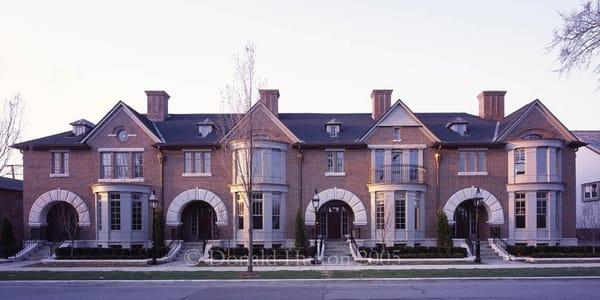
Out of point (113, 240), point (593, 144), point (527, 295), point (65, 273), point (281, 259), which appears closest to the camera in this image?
point (527, 295)

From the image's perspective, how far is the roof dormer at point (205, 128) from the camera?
35.5m

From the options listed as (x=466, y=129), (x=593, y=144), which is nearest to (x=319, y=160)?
(x=466, y=129)

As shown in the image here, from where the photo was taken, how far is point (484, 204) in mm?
34344

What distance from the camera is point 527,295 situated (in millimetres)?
16703

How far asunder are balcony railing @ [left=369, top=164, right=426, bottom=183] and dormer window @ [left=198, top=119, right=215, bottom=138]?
33.8 feet

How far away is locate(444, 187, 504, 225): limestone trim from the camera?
33812 mm

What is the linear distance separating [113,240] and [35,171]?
6981 mm

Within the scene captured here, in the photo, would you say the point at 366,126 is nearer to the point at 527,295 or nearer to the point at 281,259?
the point at 281,259

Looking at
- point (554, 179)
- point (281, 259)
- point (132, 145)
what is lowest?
point (281, 259)

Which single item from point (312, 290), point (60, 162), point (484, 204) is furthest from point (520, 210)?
point (60, 162)

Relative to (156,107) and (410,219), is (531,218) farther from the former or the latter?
(156,107)

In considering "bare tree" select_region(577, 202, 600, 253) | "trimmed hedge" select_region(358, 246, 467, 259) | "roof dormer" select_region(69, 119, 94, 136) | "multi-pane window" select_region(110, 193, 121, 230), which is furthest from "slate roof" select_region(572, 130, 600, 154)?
"roof dormer" select_region(69, 119, 94, 136)

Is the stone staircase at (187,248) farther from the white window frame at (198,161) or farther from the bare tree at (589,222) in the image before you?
the bare tree at (589,222)

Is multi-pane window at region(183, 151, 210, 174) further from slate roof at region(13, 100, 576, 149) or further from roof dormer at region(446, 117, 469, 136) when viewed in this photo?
roof dormer at region(446, 117, 469, 136)
